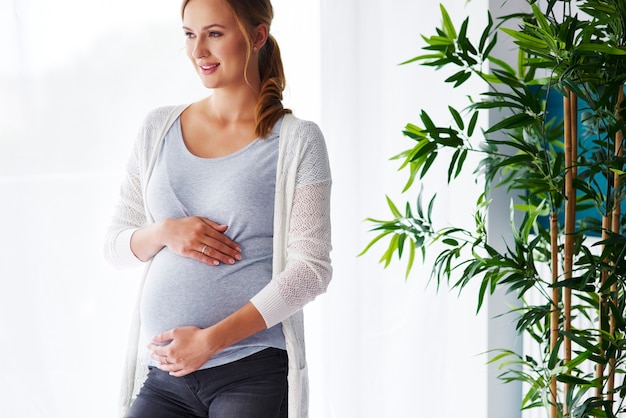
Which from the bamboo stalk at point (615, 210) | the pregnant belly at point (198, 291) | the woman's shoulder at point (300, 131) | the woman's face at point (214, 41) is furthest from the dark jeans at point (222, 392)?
the bamboo stalk at point (615, 210)

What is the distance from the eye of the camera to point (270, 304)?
1.36 m

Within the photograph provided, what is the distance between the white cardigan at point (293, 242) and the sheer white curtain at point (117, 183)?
0.65m

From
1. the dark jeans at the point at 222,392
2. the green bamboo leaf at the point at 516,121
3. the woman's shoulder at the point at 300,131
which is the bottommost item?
the dark jeans at the point at 222,392

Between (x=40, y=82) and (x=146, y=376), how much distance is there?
0.99 m

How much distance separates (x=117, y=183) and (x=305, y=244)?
0.97m

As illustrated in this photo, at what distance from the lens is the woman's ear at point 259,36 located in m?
1.49

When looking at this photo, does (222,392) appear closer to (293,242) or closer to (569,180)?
(293,242)

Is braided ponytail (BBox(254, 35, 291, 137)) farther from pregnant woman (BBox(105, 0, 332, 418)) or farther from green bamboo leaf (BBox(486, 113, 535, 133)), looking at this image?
green bamboo leaf (BBox(486, 113, 535, 133))

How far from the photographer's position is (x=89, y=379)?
7.16ft

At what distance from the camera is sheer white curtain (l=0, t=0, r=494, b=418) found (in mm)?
2057

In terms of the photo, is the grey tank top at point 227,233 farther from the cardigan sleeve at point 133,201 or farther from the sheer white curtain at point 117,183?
the sheer white curtain at point 117,183

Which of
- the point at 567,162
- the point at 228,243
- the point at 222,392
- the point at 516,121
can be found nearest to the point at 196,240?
the point at 228,243

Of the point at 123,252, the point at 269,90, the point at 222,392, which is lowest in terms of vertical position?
the point at 222,392

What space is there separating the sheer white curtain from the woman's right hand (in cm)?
76
